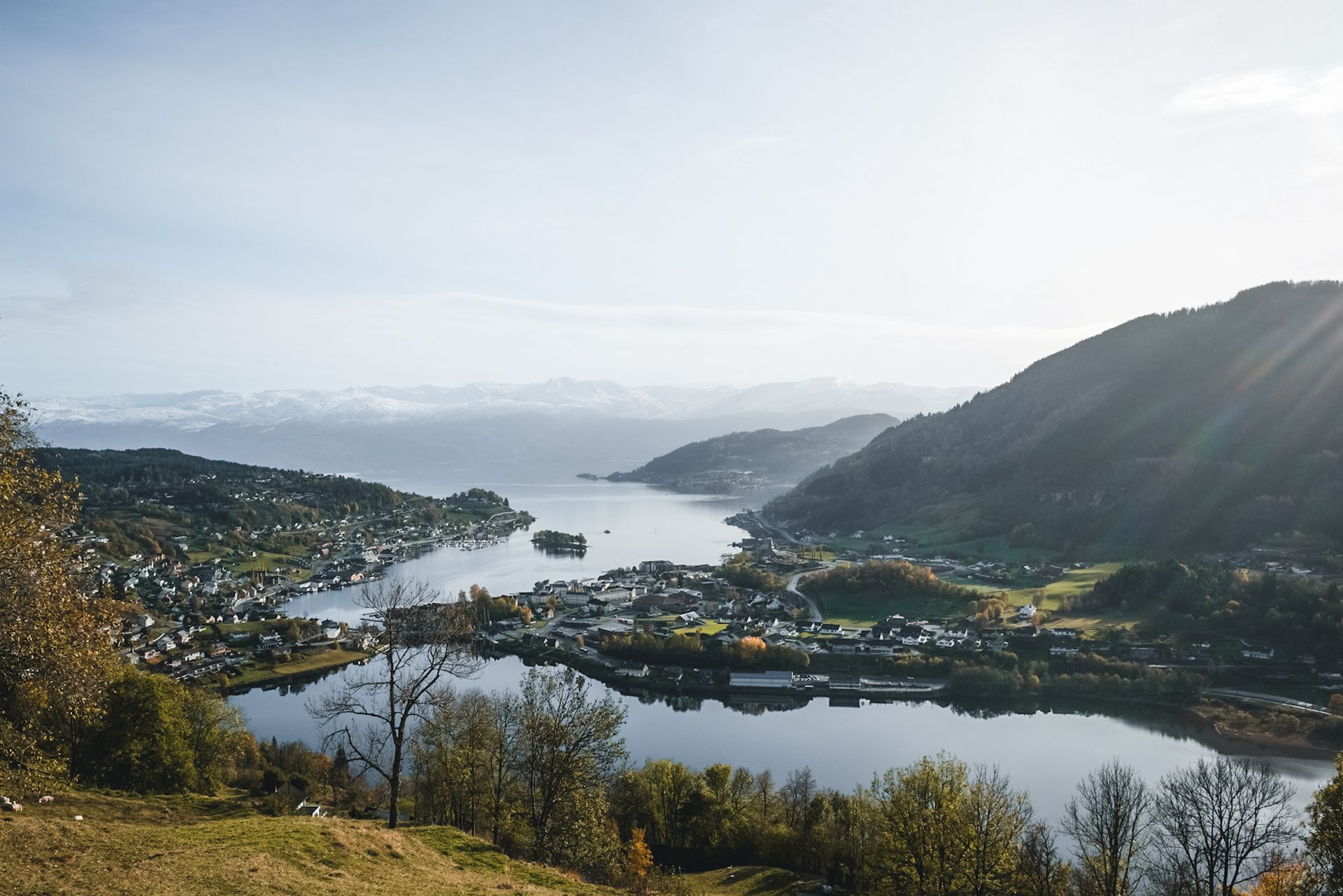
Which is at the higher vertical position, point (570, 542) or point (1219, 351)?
point (1219, 351)

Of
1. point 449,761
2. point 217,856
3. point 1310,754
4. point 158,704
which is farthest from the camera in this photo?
point 1310,754

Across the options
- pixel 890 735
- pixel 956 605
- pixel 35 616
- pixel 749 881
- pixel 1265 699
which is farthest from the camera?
pixel 956 605

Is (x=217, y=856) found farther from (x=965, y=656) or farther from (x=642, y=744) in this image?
(x=965, y=656)

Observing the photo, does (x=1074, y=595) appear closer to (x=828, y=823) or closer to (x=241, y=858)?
(x=828, y=823)

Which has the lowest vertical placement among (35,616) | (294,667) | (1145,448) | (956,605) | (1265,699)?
(294,667)

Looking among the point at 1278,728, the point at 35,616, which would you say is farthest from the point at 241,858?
the point at 1278,728

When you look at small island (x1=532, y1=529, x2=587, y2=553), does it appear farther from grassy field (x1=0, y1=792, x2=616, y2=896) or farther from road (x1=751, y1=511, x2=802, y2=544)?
grassy field (x1=0, y1=792, x2=616, y2=896)

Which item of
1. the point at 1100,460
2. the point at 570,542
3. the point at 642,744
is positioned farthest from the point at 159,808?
the point at 1100,460
